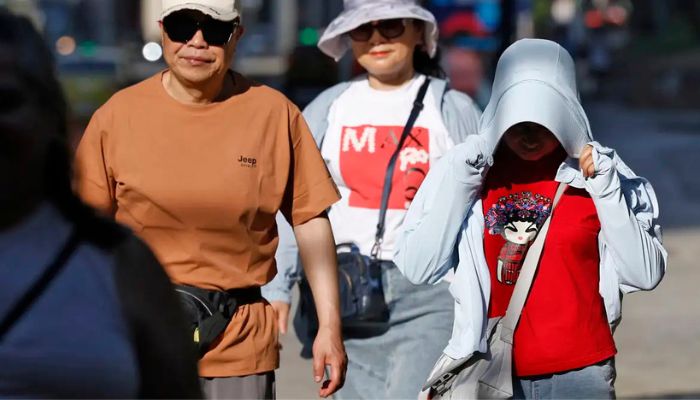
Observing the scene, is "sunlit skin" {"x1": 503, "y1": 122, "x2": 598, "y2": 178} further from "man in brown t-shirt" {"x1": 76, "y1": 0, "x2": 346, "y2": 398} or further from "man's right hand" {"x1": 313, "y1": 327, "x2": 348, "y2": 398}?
"man's right hand" {"x1": 313, "y1": 327, "x2": 348, "y2": 398}

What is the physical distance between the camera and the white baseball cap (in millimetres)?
4395

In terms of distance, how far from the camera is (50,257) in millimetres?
2043

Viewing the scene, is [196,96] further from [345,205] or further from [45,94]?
[45,94]

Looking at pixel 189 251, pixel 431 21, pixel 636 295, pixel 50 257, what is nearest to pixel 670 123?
pixel 636 295

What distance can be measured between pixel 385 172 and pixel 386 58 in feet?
1.55

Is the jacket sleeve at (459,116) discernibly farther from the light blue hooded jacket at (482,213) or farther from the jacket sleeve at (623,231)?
the jacket sleeve at (623,231)

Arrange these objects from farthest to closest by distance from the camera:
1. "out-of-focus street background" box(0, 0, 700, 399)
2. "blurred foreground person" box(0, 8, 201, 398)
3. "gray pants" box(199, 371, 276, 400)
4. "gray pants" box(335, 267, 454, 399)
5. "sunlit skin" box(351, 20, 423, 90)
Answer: "out-of-focus street background" box(0, 0, 700, 399) → "sunlit skin" box(351, 20, 423, 90) → "gray pants" box(335, 267, 454, 399) → "gray pants" box(199, 371, 276, 400) → "blurred foreground person" box(0, 8, 201, 398)

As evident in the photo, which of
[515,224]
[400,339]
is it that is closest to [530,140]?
[515,224]

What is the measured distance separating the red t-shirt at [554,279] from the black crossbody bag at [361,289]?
0.89m

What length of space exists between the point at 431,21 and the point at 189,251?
6.27 feet

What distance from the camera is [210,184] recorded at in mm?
4176

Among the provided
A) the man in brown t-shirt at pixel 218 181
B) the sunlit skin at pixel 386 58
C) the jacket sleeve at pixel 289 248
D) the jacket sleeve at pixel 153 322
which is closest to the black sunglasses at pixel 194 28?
the man in brown t-shirt at pixel 218 181

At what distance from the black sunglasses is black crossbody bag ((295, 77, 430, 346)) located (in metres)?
1.09

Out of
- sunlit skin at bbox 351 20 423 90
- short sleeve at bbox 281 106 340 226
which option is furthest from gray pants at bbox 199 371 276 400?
sunlit skin at bbox 351 20 423 90
